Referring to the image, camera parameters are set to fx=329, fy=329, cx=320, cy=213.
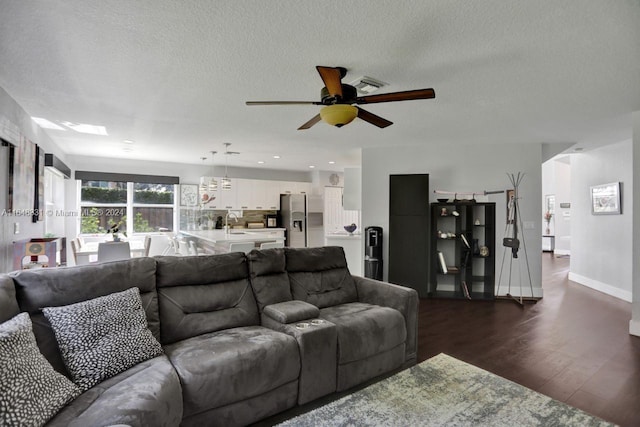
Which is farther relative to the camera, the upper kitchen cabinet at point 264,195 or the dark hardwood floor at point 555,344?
the upper kitchen cabinet at point 264,195

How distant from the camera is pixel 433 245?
5344 mm

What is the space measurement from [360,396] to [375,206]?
3974 mm

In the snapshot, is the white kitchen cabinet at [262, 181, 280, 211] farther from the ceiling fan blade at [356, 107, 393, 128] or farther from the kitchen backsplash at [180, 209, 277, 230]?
the ceiling fan blade at [356, 107, 393, 128]

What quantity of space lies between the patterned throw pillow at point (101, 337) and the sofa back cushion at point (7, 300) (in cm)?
14

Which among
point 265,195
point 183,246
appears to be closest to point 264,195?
point 265,195

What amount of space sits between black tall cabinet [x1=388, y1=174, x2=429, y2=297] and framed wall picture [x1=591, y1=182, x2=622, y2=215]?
10.2 ft

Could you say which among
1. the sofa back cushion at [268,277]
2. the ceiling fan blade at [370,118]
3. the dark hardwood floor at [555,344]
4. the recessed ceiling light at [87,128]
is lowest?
the dark hardwood floor at [555,344]

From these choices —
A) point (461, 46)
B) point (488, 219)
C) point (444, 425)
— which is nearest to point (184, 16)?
point (461, 46)

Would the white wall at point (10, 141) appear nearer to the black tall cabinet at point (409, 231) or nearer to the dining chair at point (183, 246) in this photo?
the dining chair at point (183, 246)

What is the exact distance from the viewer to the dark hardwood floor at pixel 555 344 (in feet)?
8.02

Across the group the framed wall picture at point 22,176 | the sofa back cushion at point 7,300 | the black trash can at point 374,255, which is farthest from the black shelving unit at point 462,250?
the framed wall picture at point 22,176

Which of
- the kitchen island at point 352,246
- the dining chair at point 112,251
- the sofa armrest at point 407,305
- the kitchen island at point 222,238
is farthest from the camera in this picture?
the kitchen island at point 352,246

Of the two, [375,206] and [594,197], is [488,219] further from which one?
[594,197]

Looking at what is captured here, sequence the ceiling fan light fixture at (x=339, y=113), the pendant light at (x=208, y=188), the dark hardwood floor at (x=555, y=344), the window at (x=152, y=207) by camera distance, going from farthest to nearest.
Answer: the window at (x=152, y=207)
the pendant light at (x=208, y=188)
the dark hardwood floor at (x=555, y=344)
the ceiling fan light fixture at (x=339, y=113)
